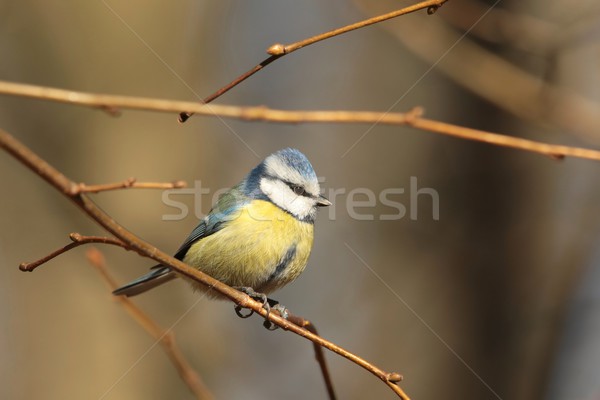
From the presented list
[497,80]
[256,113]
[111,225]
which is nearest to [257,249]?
[256,113]

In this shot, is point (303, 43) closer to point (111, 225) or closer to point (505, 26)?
point (111, 225)

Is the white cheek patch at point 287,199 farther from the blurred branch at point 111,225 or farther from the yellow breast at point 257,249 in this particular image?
the blurred branch at point 111,225

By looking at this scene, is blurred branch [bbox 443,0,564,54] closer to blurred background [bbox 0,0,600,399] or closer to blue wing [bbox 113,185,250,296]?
blurred background [bbox 0,0,600,399]

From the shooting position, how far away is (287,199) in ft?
11.0

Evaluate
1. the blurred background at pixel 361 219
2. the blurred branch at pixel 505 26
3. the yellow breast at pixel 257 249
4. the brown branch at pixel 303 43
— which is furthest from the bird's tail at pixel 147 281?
the blurred branch at pixel 505 26

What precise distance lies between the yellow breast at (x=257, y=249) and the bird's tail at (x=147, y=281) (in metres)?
0.26

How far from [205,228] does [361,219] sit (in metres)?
2.70

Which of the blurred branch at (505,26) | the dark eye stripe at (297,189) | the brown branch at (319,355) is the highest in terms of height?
the blurred branch at (505,26)

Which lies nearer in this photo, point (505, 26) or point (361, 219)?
point (505, 26)

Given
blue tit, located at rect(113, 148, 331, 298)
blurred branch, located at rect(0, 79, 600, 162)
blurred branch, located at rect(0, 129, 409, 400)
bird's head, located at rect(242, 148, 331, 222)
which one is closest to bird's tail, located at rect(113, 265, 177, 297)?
blue tit, located at rect(113, 148, 331, 298)

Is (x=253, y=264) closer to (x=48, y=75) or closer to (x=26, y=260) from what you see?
(x=26, y=260)

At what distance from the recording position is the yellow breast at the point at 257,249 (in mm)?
3076

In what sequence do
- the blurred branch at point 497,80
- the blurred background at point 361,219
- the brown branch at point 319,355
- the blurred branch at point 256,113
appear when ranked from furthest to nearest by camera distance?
the blurred background at point 361,219 → the blurred branch at point 497,80 → the brown branch at point 319,355 → the blurred branch at point 256,113

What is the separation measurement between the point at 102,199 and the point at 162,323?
966 mm
